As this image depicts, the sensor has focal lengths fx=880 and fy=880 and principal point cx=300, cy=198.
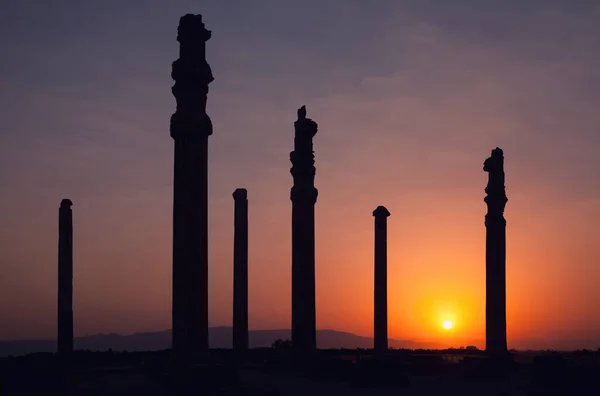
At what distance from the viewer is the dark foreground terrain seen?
2031cm

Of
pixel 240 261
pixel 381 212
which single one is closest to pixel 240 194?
pixel 240 261

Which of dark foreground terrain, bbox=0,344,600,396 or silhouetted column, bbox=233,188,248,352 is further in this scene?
silhouetted column, bbox=233,188,248,352

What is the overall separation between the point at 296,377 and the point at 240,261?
991cm

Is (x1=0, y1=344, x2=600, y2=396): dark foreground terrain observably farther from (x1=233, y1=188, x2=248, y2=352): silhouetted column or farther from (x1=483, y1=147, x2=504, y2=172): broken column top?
(x1=483, y1=147, x2=504, y2=172): broken column top

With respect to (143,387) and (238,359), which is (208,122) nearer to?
(143,387)

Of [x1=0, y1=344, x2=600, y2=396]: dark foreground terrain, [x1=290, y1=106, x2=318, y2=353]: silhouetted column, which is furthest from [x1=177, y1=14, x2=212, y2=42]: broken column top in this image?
[x1=290, y1=106, x2=318, y2=353]: silhouetted column

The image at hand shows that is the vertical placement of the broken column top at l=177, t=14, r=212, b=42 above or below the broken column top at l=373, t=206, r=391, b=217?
above

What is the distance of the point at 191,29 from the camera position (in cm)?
2038

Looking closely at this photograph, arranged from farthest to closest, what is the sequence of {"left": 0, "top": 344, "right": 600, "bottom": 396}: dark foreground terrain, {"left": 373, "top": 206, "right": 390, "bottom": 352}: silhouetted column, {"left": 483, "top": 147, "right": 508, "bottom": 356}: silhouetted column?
{"left": 373, "top": 206, "right": 390, "bottom": 352}: silhouetted column < {"left": 483, "top": 147, "right": 508, "bottom": 356}: silhouetted column < {"left": 0, "top": 344, "right": 600, "bottom": 396}: dark foreground terrain

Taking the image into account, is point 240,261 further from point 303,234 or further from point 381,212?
point 303,234

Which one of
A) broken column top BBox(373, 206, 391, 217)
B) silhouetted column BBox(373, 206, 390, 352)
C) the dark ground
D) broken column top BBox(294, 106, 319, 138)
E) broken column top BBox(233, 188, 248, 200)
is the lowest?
the dark ground

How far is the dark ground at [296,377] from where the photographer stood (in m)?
20.3

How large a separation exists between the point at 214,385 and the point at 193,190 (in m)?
4.42

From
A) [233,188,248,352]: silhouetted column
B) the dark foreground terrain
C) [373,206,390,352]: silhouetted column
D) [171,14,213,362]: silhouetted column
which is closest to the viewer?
[171,14,213,362]: silhouetted column
